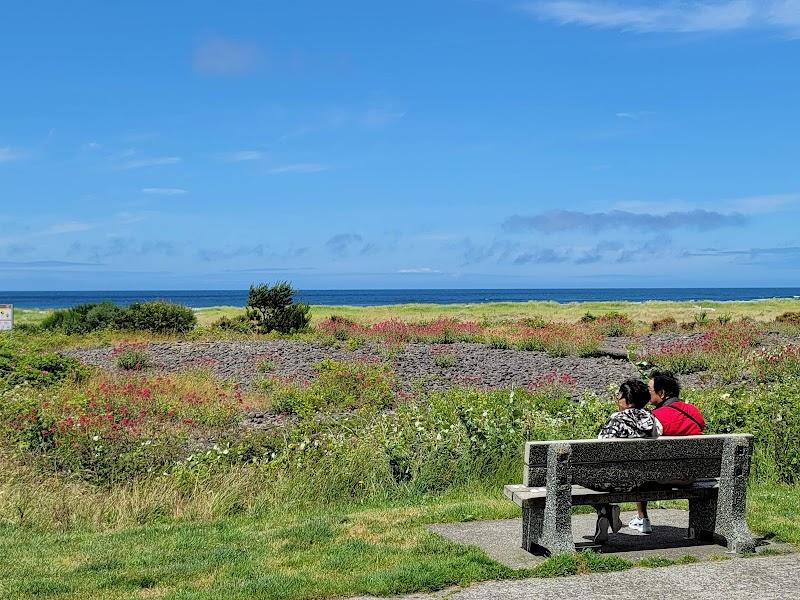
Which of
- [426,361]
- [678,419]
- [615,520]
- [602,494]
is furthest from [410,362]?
[602,494]

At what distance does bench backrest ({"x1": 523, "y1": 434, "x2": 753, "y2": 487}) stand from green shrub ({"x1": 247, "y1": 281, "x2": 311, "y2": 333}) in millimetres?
25063

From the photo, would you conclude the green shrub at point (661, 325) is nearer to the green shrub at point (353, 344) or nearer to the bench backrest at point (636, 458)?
the green shrub at point (353, 344)

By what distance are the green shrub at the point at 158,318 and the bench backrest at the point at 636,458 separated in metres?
26.7

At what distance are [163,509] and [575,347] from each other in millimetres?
16933

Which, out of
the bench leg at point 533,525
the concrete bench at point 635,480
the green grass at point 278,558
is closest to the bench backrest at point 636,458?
the concrete bench at point 635,480

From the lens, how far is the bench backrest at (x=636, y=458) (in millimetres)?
5852

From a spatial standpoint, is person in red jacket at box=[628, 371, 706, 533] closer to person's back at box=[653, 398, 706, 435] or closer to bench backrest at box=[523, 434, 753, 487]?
person's back at box=[653, 398, 706, 435]

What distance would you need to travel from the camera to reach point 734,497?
248 inches

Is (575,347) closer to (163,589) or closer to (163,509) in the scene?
(163,509)

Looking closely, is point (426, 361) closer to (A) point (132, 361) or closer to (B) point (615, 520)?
(A) point (132, 361)

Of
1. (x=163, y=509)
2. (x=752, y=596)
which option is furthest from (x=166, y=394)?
(x=752, y=596)

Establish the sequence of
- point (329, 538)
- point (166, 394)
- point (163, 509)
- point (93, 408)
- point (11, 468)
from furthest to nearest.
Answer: point (166, 394) → point (93, 408) → point (11, 468) → point (163, 509) → point (329, 538)

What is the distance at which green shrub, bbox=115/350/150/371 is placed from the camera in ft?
66.3

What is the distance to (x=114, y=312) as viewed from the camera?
3259cm
